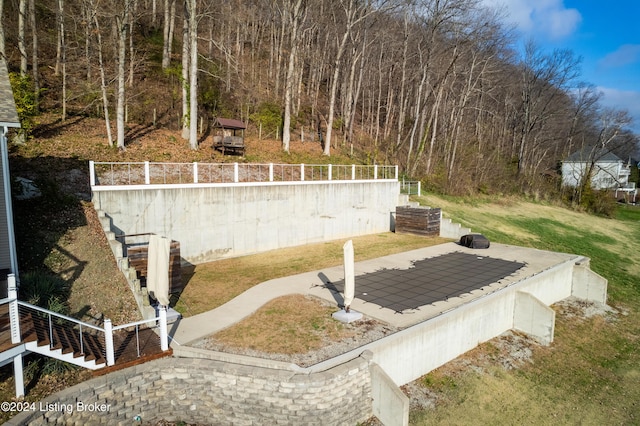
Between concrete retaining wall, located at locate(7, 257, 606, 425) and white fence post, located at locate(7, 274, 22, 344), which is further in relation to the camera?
concrete retaining wall, located at locate(7, 257, 606, 425)

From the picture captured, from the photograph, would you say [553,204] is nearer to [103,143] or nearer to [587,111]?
[587,111]

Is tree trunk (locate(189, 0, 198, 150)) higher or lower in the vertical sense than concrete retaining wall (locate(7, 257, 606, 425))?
higher

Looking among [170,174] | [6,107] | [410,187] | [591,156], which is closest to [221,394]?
[6,107]

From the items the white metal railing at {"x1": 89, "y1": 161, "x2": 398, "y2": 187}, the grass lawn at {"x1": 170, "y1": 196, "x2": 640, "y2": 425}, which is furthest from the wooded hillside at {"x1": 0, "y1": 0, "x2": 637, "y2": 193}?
the grass lawn at {"x1": 170, "y1": 196, "x2": 640, "y2": 425}

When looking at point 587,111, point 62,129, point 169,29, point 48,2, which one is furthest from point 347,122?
point 587,111

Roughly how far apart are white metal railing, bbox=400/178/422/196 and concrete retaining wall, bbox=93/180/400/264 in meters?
3.81

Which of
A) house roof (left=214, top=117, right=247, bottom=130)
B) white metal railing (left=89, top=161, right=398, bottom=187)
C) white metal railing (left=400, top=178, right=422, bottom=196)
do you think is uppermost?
house roof (left=214, top=117, right=247, bottom=130)

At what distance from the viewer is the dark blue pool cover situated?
1166 cm

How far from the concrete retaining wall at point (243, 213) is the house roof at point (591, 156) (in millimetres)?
30934

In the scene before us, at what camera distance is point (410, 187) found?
91.6 ft

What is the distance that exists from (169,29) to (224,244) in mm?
22940

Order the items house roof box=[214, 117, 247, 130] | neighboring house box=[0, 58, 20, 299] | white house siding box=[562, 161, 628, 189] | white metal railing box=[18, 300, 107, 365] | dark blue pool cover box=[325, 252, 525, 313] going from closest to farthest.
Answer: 1. white metal railing box=[18, 300, 107, 365]
2. neighboring house box=[0, 58, 20, 299]
3. dark blue pool cover box=[325, 252, 525, 313]
4. house roof box=[214, 117, 247, 130]
5. white house siding box=[562, 161, 628, 189]

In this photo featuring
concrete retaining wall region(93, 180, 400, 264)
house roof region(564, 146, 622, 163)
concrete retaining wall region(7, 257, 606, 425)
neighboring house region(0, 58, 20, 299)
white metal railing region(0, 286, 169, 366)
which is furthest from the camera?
house roof region(564, 146, 622, 163)

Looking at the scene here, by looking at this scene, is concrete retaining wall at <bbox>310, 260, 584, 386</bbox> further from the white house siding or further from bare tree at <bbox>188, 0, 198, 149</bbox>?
the white house siding
